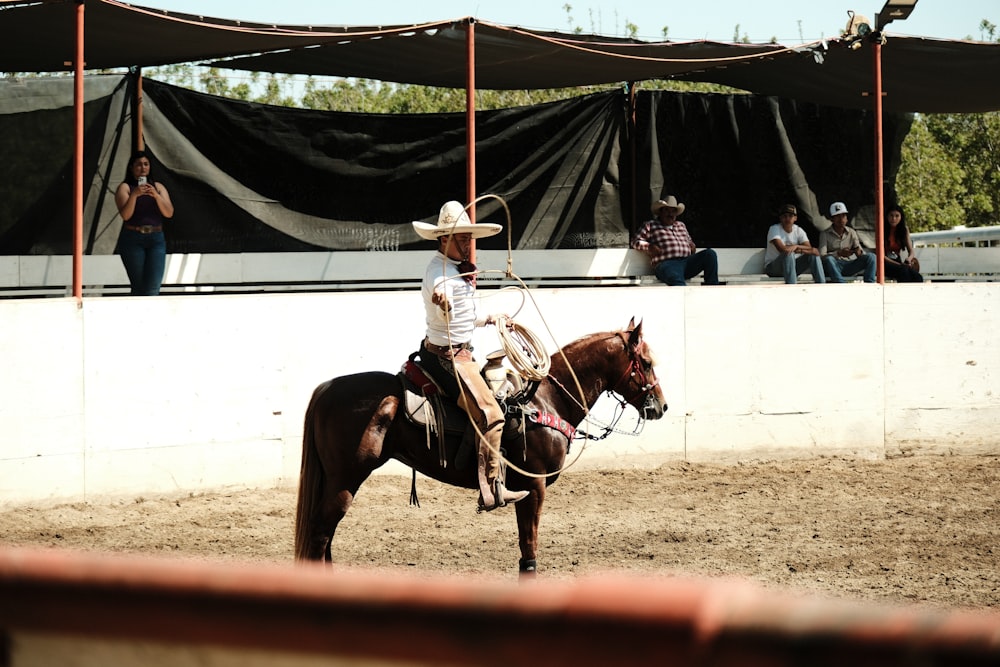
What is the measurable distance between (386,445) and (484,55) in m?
5.90

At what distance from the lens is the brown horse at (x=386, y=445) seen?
638 cm

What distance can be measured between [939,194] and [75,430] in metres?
31.1

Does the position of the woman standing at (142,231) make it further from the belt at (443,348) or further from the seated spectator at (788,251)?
the seated spectator at (788,251)

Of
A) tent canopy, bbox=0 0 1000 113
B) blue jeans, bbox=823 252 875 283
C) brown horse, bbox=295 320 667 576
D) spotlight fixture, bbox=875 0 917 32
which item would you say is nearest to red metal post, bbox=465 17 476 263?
tent canopy, bbox=0 0 1000 113

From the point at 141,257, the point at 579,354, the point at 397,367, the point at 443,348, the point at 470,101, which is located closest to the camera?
the point at 443,348

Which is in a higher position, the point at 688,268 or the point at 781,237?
the point at 781,237

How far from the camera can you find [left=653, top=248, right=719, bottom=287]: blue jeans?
12.0 metres

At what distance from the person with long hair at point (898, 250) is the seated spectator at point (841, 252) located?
37cm

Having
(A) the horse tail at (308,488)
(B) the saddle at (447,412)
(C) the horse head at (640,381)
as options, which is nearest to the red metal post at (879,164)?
(C) the horse head at (640,381)

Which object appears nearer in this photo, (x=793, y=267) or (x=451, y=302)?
(x=451, y=302)

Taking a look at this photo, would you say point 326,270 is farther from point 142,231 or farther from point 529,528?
→ point 529,528

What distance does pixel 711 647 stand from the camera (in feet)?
2.59

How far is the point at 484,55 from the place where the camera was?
1127 cm

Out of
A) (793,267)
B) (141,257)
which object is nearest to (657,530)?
(793,267)
